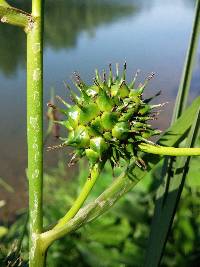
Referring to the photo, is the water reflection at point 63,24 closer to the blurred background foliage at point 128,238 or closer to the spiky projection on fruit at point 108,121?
the blurred background foliage at point 128,238

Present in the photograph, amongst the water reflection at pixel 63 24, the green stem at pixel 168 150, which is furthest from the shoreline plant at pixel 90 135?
the water reflection at pixel 63 24

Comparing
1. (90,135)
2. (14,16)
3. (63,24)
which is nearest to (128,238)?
(90,135)

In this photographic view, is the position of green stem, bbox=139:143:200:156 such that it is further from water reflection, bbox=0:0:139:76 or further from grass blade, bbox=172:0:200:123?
water reflection, bbox=0:0:139:76

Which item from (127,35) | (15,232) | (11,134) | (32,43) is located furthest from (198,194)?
(127,35)

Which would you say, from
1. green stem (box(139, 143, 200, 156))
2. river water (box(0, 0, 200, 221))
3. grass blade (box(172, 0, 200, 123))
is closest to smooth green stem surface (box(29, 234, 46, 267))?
green stem (box(139, 143, 200, 156))

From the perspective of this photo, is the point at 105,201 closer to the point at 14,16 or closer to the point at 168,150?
the point at 168,150

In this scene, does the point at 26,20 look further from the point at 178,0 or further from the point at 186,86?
the point at 178,0
